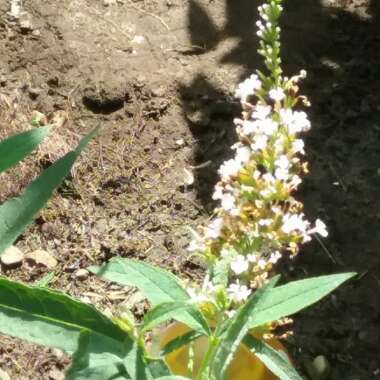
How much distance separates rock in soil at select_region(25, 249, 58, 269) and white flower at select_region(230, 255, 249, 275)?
1189 millimetres

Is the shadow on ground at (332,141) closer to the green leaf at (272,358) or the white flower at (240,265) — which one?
the green leaf at (272,358)

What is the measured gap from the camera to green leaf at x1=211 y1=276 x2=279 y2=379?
1404 millimetres

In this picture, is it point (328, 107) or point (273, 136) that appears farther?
point (328, 107)

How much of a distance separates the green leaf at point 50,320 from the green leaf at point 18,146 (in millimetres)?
296

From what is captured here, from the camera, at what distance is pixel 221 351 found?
1.45 meters

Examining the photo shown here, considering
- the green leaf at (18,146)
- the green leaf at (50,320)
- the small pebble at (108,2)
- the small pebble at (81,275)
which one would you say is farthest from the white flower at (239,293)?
the small pebble at (108,2)

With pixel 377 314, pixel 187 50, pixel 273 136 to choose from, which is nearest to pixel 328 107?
pixel 187 50

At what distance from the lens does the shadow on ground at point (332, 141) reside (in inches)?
98.0

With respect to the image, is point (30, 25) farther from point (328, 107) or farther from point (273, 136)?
point (273, 136)

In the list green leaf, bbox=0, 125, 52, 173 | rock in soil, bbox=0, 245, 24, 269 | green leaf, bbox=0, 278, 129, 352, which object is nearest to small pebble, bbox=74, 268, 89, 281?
rock in soil, bbox=0, 245, 24, 269

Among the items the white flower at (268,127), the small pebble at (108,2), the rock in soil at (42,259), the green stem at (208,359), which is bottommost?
the rock in soil at (42,259)

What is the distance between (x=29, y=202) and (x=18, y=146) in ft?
0.47

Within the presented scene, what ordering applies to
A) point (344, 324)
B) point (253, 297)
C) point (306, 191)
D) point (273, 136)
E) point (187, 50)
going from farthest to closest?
1. point (187, 50)
2. point (306, 191)
3. point (344, 324)
4. point (273, 136)
5. point (253, 297)

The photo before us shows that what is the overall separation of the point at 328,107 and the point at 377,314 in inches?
28.9
